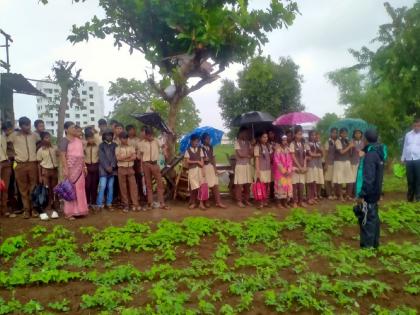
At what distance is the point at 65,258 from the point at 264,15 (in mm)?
6710

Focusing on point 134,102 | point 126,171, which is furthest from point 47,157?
point 134,102

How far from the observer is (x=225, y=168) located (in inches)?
412

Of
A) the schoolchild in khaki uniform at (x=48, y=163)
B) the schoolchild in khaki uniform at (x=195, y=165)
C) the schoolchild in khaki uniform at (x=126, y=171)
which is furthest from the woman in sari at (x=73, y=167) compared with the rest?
the schoolchild in khaki uniform at (x=195, y=165)

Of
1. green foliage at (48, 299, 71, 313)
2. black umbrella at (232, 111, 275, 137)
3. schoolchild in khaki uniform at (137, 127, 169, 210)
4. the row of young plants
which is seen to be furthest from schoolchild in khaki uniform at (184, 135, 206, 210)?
green foliage at (48, 299, 71, 313)

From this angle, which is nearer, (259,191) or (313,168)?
(259,191)

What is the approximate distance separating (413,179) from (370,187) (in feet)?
14.7

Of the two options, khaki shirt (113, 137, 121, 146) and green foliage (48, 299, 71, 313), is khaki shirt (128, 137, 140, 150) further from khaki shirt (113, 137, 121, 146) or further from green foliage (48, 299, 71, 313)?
green foliage (48, 299, 71, 313)

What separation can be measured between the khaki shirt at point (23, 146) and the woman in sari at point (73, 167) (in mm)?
691

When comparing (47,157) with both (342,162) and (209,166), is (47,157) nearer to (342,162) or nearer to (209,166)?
(209,166)

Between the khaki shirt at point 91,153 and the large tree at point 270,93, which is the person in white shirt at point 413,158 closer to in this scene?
the khaki shirt at point 91,153

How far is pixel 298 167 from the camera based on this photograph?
30.5 feet

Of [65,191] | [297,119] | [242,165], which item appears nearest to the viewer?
[65,191]

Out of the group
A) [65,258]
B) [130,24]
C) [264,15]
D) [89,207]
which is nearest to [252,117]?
[264,15]

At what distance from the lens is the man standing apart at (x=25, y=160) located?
25.7 ft
